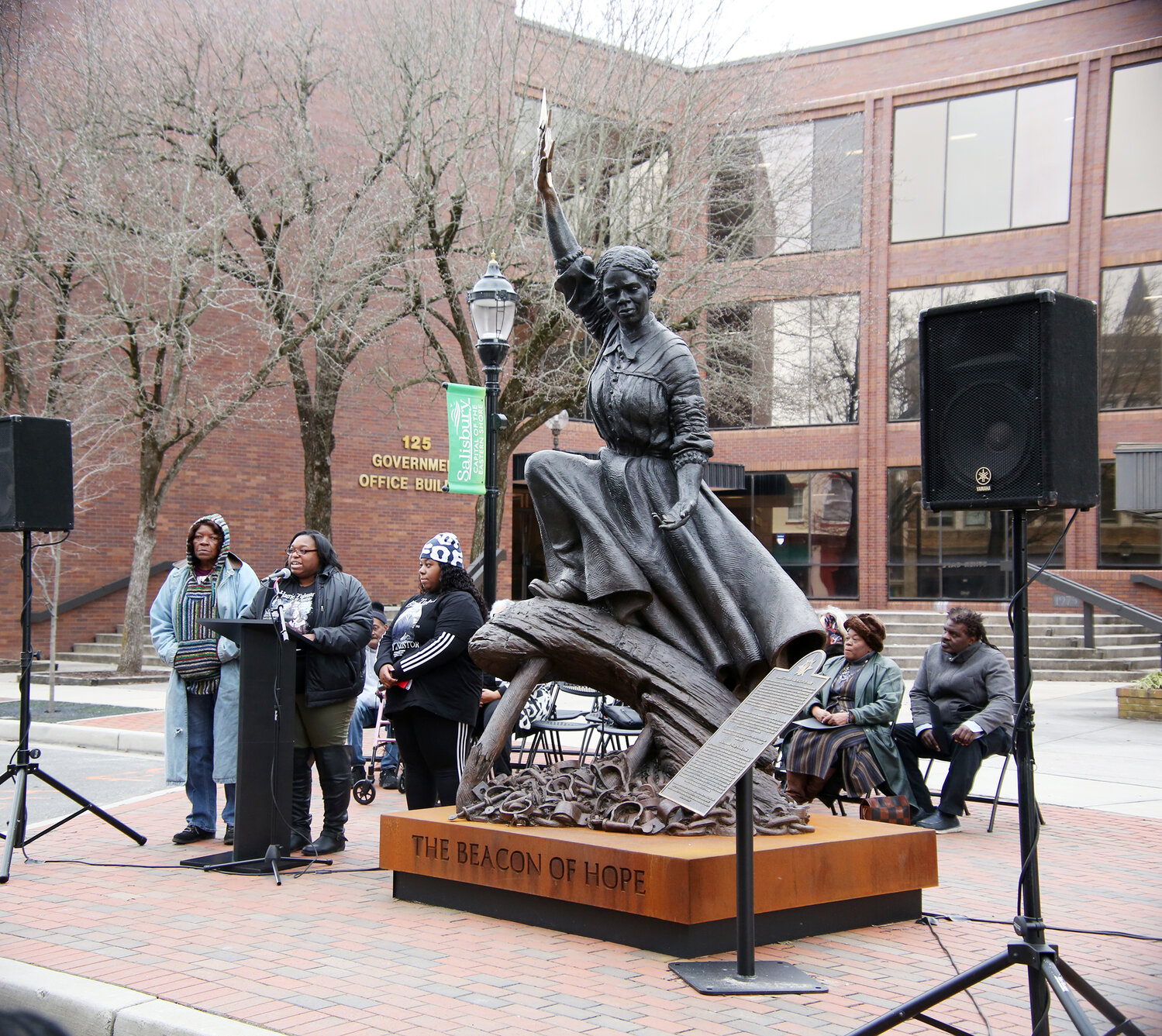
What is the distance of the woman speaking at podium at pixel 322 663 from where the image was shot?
708cm

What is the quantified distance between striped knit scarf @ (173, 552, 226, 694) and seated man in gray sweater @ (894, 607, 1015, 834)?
4657 mm

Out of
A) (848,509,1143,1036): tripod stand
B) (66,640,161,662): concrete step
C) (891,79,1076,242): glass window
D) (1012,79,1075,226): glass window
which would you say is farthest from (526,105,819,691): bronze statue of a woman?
(1012,79,1075,226): glass window

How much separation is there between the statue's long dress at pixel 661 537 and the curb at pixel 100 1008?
273 cm

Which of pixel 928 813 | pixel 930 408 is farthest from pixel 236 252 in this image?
pixel 930 408

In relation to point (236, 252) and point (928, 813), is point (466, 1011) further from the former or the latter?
point (236, 252)

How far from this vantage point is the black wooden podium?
21.8 feet

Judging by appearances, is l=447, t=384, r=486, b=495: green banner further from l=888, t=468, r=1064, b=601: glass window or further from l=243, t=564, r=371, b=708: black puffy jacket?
l=888, t=468, r=1064, b=601: glass window

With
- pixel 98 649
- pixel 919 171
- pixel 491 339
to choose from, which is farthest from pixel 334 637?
pixel 919 171

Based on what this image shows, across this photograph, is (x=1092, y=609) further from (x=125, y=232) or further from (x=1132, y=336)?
(x=125, y=232)

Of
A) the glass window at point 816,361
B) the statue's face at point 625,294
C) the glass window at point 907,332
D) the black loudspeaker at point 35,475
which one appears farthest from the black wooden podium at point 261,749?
the glass window at point 907,332

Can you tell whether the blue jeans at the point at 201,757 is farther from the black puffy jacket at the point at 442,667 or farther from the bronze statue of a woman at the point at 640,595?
the bronze statue of a woman at the point at 640,595

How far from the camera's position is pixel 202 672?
Result: 7.40 meters

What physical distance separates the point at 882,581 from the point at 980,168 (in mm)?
10019

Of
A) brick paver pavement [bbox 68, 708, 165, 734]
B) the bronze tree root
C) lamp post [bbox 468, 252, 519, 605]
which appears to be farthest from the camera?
brick paver pavement [bbox 68, 708, 165, 734]
